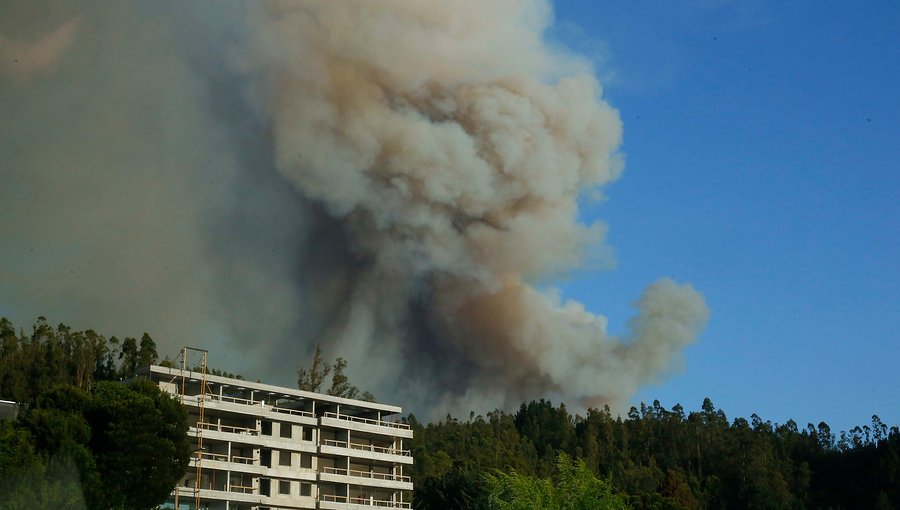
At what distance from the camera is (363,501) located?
7719 cm

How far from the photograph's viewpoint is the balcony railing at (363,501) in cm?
7496

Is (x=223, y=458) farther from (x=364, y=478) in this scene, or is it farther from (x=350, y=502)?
(x=364, y=478)

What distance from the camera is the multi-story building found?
6644cm

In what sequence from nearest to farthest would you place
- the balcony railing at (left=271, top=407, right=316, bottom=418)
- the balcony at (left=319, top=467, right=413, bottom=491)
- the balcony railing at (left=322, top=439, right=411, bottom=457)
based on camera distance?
1. the balcony railing at (left=271, top=407, right=316, bottom=418)
2. the balcony at (left=319, top=467, right=413, bottom=491)
3. the balcony railing at (left=322, top=439, right=411, bottom=457)

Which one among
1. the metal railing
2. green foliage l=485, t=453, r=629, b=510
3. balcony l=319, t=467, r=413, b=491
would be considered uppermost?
balcony l=319, t=467, r=413, b=491

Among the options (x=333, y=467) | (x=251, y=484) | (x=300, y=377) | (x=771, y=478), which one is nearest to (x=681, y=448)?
(x=771, y=478)

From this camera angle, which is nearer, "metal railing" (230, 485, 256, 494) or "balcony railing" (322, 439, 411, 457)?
"metal railing" (230, 485, 256, 494)

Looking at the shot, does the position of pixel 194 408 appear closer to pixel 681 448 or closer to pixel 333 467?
pixel 333 467

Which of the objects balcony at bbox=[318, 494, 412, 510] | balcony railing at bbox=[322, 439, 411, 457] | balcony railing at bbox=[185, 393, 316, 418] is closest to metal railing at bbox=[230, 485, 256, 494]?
balcony railing at bbox=[185, 393, 316, 418]

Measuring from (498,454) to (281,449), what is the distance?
38197 millimetres

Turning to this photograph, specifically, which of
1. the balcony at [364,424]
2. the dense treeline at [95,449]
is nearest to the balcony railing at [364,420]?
the balcony at [364,424]

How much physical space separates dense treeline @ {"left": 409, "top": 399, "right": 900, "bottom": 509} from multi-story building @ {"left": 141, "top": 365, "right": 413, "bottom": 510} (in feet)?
39.4

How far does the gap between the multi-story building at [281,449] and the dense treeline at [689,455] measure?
39.4 ft

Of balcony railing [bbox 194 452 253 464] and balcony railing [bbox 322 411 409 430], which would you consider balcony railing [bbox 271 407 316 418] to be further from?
balcony railing [bbox 194 452 253 464]
